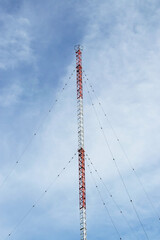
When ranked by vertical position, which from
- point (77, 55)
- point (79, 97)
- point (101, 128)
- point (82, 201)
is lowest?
point (82, 201)

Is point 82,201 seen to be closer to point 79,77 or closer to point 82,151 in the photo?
point 82,151

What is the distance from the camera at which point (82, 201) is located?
12800 centimetres

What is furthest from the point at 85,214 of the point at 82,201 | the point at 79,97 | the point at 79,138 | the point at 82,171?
the point at 79,97

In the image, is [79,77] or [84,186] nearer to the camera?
[84,186]

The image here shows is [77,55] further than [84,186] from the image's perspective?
Yes

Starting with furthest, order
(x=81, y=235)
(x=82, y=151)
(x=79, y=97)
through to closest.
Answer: (x=79, y=97)
(x=82, y=151)
(x=81, y=235)

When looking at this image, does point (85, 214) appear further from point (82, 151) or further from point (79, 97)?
point (79, 97)

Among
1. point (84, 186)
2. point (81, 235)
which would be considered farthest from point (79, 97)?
point (81, 235)

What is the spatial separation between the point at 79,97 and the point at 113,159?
82.3 feet

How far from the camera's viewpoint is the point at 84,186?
130 metres

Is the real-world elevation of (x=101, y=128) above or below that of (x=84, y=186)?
above

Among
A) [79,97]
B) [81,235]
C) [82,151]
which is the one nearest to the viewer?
[81,235]

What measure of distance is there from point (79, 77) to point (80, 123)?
51.1ft

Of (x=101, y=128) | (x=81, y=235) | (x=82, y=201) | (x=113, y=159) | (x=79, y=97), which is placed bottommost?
(x=81, y=235)
